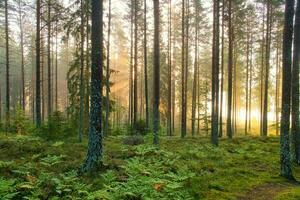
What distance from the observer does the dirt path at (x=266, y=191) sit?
32.7ft

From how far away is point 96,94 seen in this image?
1081 cm

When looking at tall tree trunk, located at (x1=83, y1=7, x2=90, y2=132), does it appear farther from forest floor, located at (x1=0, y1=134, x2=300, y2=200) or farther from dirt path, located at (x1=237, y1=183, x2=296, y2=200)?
dirt path, located at (x1=237, y1=183, x2=296, y2=200)

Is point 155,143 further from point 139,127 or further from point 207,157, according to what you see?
point 139,127

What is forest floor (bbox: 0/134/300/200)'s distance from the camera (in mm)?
8281

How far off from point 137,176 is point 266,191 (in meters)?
4.69

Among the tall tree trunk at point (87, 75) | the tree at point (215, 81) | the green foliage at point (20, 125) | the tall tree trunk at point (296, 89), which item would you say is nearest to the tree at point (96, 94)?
the tall tree trunk at point (87, 75)

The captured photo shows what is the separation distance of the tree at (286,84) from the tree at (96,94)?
731 centimetres

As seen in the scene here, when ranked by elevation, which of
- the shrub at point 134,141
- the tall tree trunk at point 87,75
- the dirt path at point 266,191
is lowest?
the dirt path at point 266,191

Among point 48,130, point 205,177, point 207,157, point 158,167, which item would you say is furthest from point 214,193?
point 48,130

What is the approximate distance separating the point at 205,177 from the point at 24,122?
51.6 ft

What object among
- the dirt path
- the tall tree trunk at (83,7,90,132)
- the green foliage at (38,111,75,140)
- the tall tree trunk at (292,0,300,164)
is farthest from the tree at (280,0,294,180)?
the green foliage at (38,111,75,140)

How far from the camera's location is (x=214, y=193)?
9711 millimetres

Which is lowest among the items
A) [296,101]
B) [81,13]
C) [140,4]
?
[296,101]

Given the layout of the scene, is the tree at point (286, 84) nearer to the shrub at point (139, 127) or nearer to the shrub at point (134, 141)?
the shrub at point (134, 141)
